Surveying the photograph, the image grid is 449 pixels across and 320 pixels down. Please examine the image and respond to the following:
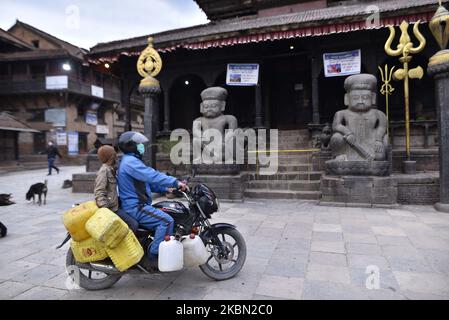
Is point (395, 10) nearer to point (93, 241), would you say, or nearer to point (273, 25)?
point (273, 25)

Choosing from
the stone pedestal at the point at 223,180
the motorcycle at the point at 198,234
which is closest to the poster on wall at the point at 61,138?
the stone pedestal at the point at 223,180

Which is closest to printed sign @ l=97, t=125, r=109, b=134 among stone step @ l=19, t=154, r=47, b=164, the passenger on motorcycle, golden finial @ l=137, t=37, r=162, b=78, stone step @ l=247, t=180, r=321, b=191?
stone step @ l=19, t=154, r=47, b=164

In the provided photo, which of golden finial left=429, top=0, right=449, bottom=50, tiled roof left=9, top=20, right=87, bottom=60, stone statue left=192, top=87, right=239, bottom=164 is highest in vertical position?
tiled roof left=9, top=20, right=87, bottom=60

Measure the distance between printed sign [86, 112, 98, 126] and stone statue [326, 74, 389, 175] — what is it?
27.7 m

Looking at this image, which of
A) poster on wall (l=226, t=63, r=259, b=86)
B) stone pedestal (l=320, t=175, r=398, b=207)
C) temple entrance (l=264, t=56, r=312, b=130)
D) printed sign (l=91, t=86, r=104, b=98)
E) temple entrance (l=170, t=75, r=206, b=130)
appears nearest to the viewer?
stone pedestal (l=320, t=175, r=398, b=207)

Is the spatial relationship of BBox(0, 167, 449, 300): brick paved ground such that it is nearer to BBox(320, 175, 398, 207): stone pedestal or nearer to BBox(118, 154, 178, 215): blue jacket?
BBox(320, 175, 398, 207): stone pedestal

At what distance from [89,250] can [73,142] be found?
90.6 feet

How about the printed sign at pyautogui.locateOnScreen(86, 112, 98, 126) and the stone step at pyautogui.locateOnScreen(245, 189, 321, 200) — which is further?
the printed sign at pyautogui.locateOnScreen(86, 112, 98, 126)

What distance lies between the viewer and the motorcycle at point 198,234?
3.08 meters

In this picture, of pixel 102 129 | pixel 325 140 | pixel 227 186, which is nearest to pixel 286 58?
pixel 325 140

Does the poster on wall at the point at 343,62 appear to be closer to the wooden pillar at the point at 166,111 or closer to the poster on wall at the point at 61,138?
the wooden pillar at the point at 166,111

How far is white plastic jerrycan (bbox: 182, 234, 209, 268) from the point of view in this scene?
3.00 m

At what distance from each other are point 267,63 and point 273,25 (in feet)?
12.5
